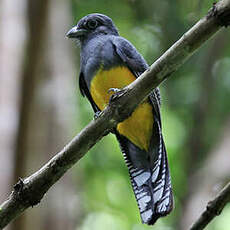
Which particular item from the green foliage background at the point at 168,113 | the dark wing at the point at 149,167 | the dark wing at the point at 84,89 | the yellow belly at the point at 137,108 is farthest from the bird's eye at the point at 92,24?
the green foliage background at the point at 168,113

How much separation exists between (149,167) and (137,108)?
1.56 ft

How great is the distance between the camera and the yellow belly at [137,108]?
4086 mm

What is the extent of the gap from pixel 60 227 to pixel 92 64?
1603 mm

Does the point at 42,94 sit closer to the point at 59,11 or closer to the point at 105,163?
the point at 59,11

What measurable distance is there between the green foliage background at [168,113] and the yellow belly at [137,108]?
144 cm

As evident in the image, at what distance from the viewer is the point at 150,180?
380cm

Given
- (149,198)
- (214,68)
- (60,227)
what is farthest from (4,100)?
(214,68)

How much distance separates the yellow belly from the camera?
13.4ft

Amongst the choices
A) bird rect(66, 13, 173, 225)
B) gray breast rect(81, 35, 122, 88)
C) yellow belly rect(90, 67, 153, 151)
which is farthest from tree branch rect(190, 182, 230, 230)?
gray breast rect(81, 35, 122, 88)

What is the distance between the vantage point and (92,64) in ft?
14.0

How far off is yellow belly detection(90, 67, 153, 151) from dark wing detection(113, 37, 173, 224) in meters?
0.04

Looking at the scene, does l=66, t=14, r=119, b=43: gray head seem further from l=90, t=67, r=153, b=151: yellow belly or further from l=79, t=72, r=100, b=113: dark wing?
l=90, t=67, r=153, b=151: yellow belly

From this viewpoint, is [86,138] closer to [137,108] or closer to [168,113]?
[137,108]

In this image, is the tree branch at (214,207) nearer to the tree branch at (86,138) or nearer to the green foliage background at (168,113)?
the tree branch at (86,138)
